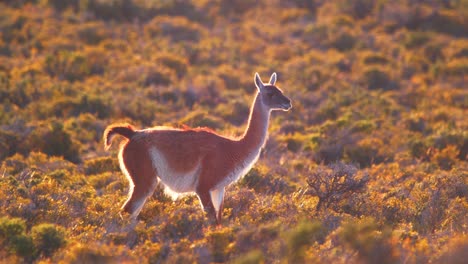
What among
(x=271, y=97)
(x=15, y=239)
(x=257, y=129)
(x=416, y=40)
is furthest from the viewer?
(x=416, y=40)

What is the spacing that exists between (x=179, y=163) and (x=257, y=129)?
128 centimetres

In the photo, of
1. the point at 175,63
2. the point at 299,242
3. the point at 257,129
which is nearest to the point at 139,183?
the point at 257,129

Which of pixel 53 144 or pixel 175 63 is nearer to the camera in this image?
pixel 53 144

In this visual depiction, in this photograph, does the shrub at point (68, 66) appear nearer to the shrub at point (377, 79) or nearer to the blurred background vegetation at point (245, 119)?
the blurred background vegetation at point (245, 119)

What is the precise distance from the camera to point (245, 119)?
17391mm

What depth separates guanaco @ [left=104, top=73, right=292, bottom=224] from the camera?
816cm

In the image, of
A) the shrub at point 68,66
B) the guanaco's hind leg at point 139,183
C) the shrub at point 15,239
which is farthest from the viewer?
the shrub at point 68,66

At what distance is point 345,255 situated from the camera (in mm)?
6699

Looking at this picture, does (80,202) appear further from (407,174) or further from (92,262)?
(407,174)

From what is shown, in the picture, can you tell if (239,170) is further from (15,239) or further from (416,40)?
(416,40)

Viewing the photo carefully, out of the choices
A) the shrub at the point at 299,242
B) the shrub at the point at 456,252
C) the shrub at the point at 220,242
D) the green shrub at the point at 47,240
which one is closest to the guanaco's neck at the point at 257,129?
the shrub at the point at 220,242

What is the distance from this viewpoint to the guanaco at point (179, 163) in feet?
26.8

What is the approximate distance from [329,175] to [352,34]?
18860 millimetres

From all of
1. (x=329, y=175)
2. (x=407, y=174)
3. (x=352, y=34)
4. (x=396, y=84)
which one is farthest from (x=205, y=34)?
(x=329, y=175)
